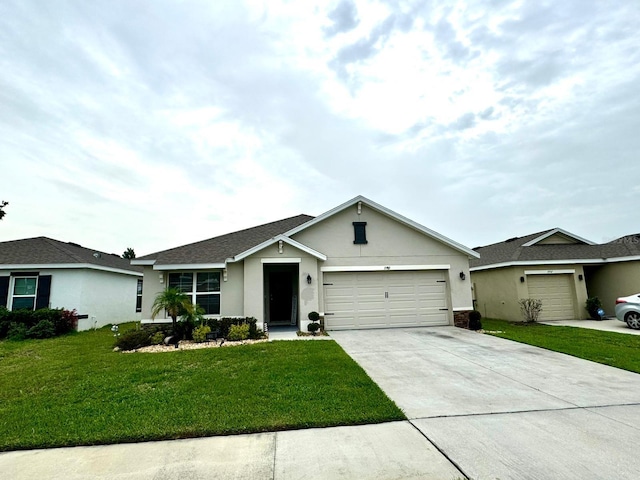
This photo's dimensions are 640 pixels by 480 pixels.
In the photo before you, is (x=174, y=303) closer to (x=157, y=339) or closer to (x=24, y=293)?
(x=157, y=339)

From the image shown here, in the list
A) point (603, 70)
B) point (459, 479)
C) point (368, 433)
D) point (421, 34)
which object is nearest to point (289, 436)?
point (368, 433)

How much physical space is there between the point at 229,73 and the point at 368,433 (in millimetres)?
12472

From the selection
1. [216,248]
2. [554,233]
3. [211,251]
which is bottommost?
[211,251]

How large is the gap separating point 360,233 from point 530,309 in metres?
8.29

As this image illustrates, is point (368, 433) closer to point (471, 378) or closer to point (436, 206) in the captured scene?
point (471, 378)

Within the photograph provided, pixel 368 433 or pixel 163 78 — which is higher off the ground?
pixel 163 78

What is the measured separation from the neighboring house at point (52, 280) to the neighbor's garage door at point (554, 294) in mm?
20307

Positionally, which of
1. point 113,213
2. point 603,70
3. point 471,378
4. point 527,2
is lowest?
point 471,378

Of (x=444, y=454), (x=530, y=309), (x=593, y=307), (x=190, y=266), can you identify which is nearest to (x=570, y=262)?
(x=593, y=307)

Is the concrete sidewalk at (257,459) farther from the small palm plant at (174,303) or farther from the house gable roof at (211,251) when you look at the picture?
the house gable roof at (211,251)

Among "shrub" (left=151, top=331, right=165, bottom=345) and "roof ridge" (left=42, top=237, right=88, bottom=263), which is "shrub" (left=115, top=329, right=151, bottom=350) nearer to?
"shrub" (left=151, top=331, right=165, bottom=345)

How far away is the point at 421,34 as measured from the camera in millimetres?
10867

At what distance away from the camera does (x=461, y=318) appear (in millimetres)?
13297

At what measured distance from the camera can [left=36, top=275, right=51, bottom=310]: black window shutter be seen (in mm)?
14297
